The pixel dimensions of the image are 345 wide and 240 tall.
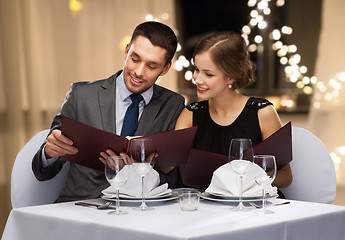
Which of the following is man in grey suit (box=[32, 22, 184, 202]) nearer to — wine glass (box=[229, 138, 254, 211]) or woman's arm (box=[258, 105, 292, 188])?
woman's arm (box=[258, 105, 292, 188])

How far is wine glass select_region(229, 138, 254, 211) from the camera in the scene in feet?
4.85

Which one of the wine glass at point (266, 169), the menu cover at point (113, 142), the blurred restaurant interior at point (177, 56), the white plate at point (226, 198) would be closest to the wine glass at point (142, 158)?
the menu cover at point (113, 142)

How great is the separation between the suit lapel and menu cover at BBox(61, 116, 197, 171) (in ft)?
1.35

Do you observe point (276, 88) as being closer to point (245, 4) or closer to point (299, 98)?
point (299, 98)

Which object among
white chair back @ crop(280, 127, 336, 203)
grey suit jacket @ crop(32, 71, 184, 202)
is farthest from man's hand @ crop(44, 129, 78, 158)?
white chair back @ crop(280, 127, 336, 203)

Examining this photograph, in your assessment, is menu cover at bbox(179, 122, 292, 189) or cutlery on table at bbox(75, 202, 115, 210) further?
menu cover at bbox(179, 122, 292, 189)

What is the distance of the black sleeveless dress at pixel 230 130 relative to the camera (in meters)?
2.16

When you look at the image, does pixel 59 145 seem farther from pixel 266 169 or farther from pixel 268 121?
pixel 268 121

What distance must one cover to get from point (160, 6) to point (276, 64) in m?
1.26

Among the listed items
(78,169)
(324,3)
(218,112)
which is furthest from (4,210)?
→ (324,3)

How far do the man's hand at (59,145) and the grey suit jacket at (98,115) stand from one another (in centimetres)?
29

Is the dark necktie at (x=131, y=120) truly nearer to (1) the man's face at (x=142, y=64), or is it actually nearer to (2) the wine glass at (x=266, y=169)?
(1) the man's face at (x=142, y=64)

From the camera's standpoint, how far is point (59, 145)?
5.45ft

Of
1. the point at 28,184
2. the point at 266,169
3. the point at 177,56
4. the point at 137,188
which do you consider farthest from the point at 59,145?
the point at 177,56
